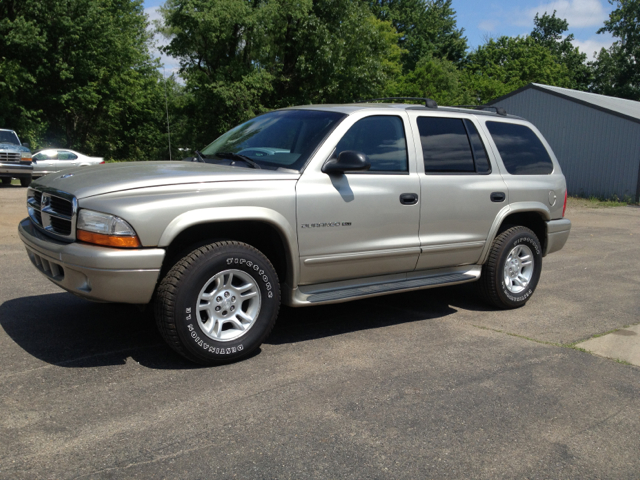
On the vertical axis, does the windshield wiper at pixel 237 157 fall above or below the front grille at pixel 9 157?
below

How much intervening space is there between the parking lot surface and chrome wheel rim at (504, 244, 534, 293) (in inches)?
13.7

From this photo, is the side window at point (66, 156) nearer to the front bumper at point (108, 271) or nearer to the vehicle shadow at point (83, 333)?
the vehicle shadow at point (83, 333)

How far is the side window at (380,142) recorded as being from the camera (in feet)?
15.9

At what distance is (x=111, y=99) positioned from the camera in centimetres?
3828

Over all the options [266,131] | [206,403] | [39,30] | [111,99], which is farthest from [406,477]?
[111,99]

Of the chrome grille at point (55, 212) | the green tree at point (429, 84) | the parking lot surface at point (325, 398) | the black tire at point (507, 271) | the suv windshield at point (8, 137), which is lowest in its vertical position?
the parking lot surface at point (325, 398)

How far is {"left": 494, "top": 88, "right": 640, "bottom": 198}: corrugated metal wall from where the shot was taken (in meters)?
23.4

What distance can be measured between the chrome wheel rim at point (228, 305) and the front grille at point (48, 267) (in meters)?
0.94

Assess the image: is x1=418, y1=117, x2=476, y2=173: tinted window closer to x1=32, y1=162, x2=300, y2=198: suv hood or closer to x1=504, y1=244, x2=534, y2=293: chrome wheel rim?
x1=504, y1=244, x2=534, y2=293: chrome wheel rim

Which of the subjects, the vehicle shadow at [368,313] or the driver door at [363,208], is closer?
the driver door at [363,208]

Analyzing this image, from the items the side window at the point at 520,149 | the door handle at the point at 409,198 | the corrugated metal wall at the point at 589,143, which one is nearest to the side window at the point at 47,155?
the corrugated metal wall at the point at 589,143

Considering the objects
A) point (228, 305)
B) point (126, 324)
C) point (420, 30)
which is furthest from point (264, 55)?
point (420, 30)

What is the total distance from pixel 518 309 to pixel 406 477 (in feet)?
12.2

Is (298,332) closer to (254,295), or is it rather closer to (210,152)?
(254,295)
